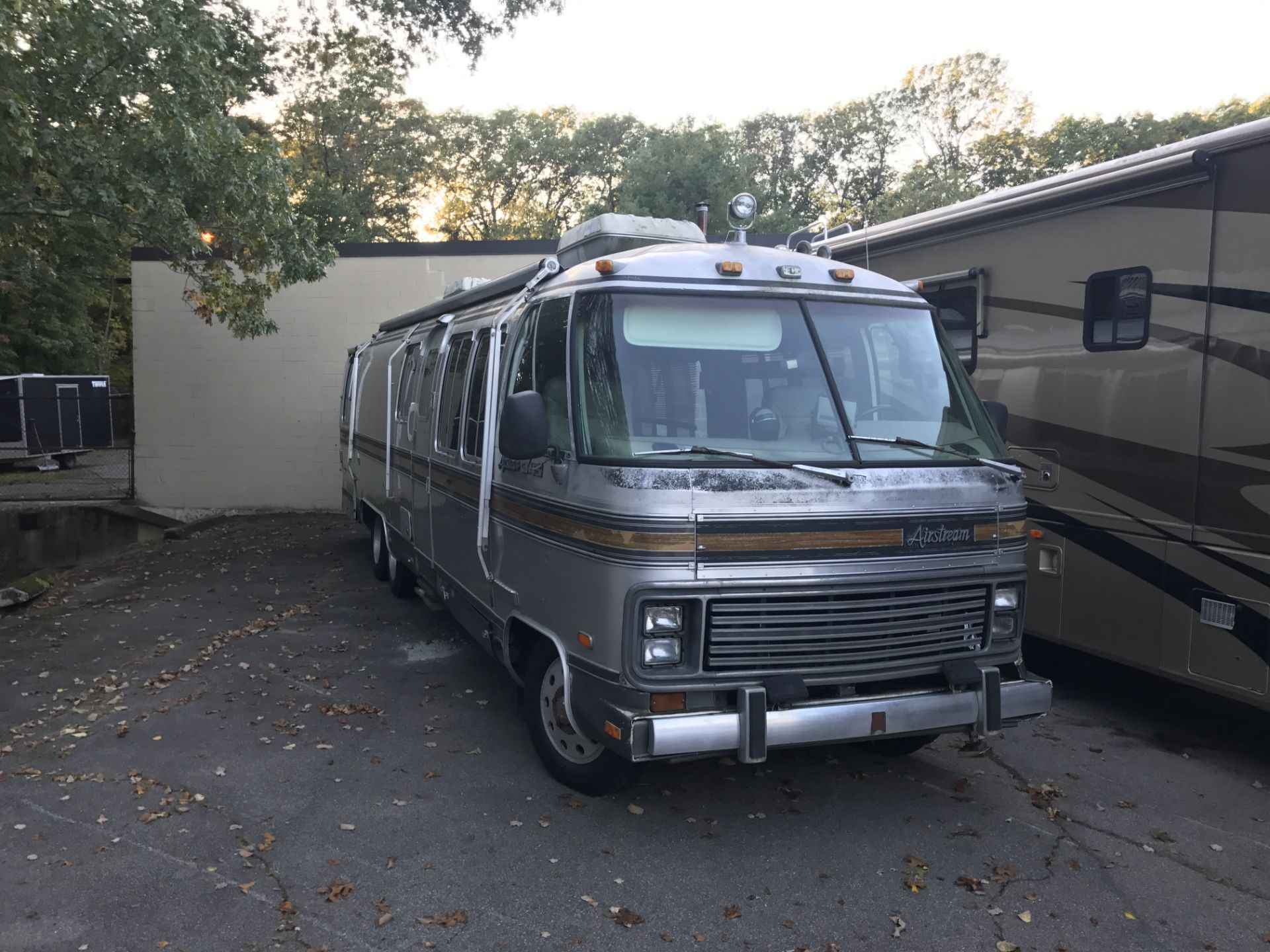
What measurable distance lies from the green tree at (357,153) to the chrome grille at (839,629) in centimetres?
2456

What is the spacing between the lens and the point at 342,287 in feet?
50.0

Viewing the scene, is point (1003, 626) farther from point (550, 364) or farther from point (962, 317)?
point (962, 317)

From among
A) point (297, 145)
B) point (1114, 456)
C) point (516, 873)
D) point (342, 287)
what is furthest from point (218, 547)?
point (297, 145)

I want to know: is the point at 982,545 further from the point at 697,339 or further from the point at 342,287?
the point at 342,287

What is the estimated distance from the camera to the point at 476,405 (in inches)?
246

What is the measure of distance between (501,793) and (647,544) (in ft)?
5.77

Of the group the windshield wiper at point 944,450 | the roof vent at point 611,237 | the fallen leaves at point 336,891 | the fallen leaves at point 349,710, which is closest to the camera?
the fallen leaves at point 336,891

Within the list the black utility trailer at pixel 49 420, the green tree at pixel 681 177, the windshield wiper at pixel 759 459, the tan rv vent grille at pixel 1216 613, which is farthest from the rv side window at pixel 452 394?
the green tree at pixel 681 177

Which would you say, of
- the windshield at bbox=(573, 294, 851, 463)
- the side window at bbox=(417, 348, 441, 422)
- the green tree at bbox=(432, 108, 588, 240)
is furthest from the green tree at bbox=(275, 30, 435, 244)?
the windshield at bbox=(573, 294, 851, 463)

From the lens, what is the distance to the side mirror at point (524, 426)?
15.3 feet

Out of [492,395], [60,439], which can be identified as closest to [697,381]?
[492,395]

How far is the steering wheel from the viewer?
4.86m

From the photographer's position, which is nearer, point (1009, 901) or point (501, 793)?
point (1009, 901)

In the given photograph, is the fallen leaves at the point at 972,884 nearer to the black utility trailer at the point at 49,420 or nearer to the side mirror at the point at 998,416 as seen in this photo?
the side mirror at the point at 998,416
